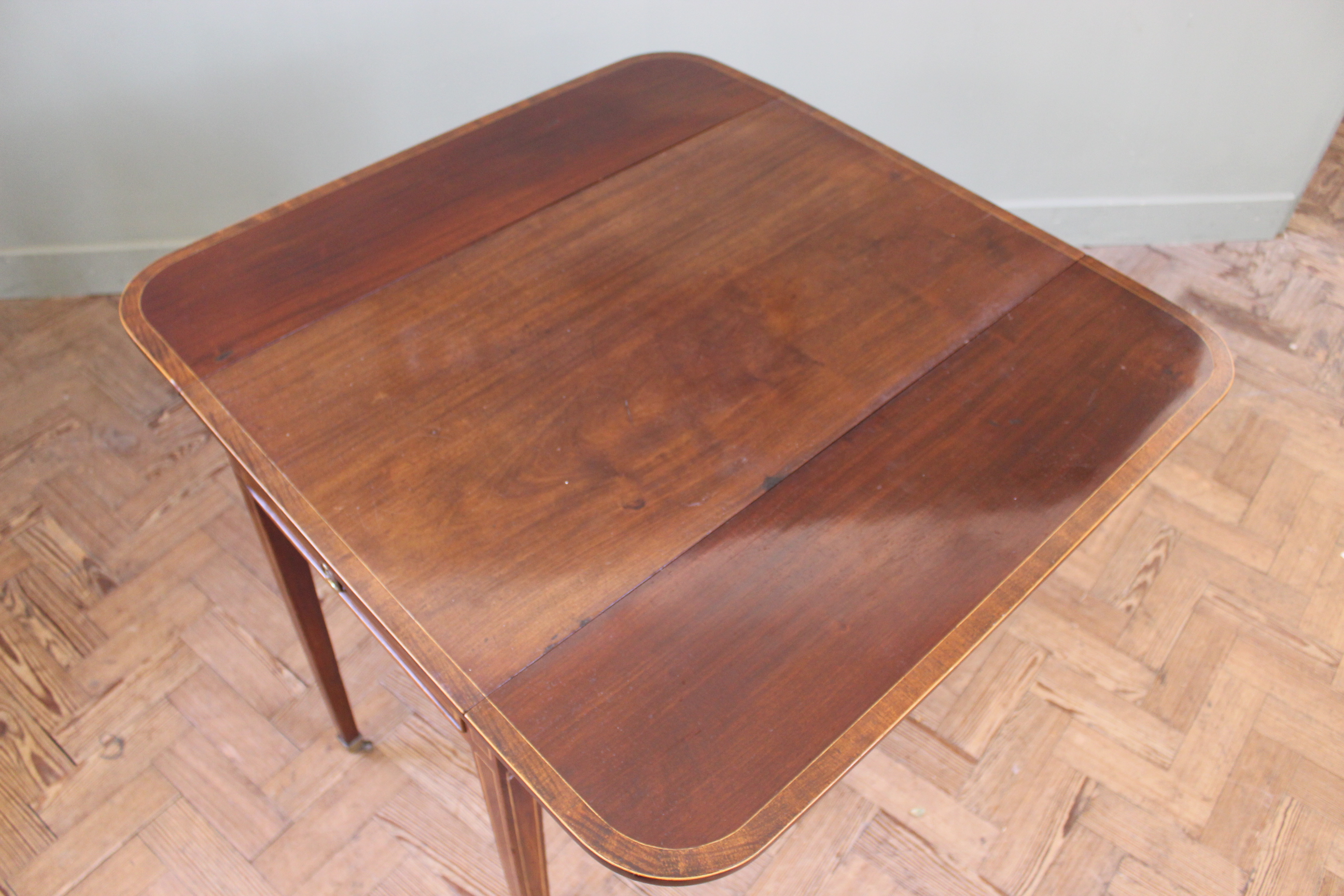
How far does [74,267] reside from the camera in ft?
5.40

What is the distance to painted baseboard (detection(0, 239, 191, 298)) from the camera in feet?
5.33

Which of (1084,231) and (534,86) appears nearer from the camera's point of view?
(534,86)

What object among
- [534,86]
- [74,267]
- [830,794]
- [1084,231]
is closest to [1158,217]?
[1084,231]

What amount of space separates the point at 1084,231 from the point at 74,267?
6.02 feet

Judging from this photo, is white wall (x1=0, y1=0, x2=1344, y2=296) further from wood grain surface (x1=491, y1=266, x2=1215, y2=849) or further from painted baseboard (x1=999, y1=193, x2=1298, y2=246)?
wood grain surface (x1=491, y1=266, x2=1215, y2=849)

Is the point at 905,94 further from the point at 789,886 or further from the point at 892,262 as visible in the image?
the point at 789,886

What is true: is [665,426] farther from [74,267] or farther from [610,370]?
[74,267]

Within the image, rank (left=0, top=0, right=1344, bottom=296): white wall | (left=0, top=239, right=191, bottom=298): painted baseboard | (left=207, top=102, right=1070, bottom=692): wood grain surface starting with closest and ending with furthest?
1. (left=207, top=102, right=1070, bottom=692): wood grain surface
2. (left=0, top=0, right=1344, bottom=296): white wall
3. (left=0, top=239, right=191, bottom=298): painted baseboard

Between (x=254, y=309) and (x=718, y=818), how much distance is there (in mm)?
577

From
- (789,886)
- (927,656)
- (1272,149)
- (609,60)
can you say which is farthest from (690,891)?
(1272,149)

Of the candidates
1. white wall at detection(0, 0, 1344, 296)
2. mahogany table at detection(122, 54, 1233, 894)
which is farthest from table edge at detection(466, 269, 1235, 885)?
white wall at detection(0, 0, 1344, 296)

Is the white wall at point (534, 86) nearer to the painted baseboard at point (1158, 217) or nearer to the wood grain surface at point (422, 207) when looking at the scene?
the painted baseboard at point (1158, 217)

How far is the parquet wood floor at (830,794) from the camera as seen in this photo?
1063mm

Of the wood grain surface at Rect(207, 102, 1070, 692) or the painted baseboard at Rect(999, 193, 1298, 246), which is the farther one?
the painted baseboard at Rect(999, 193, 1298, 246)
